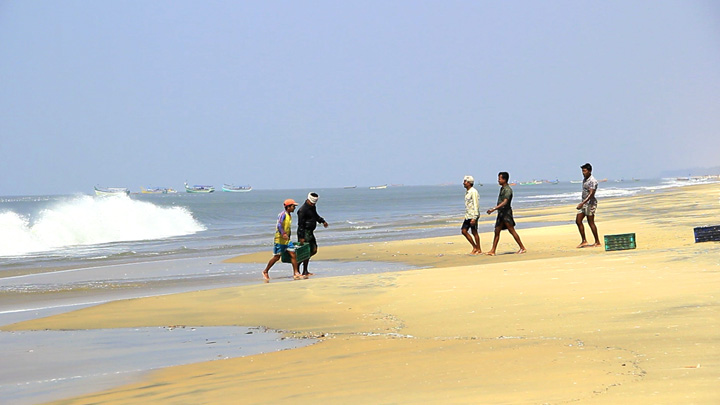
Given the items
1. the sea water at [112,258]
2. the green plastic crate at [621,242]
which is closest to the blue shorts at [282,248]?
the sea water at [112,258]

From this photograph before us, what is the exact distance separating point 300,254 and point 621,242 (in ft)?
19.6

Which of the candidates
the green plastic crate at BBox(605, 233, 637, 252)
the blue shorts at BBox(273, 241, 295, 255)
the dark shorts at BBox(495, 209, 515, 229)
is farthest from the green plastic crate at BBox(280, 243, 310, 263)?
the green plastic crate at BBox(605, 233, 637, 252)

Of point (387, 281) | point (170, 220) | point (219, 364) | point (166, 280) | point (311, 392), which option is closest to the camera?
point (311, 392)

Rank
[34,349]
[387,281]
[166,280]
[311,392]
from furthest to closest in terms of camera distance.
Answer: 1. [166,280]
2. [387,281]
3. [34,349]
4. [311,392]

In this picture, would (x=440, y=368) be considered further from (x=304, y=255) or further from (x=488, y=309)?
(x=304, y=255)

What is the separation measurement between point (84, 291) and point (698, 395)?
12900mm

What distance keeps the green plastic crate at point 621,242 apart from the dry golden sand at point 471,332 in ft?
6.07

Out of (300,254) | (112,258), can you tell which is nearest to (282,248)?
(300,254)

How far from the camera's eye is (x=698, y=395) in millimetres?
4652

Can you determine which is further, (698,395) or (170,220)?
(170,220)

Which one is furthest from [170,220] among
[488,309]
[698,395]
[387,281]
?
[698,395]

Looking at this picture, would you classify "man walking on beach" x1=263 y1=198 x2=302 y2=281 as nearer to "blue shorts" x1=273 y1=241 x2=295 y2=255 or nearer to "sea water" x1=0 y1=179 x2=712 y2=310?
"blue shorts" x1=273 y1=241 x2=295 y2=255

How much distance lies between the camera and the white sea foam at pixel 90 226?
3372 cm

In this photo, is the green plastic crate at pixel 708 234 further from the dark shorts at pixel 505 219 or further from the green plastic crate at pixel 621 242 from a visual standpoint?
the dark shorts at pixel 505 219
